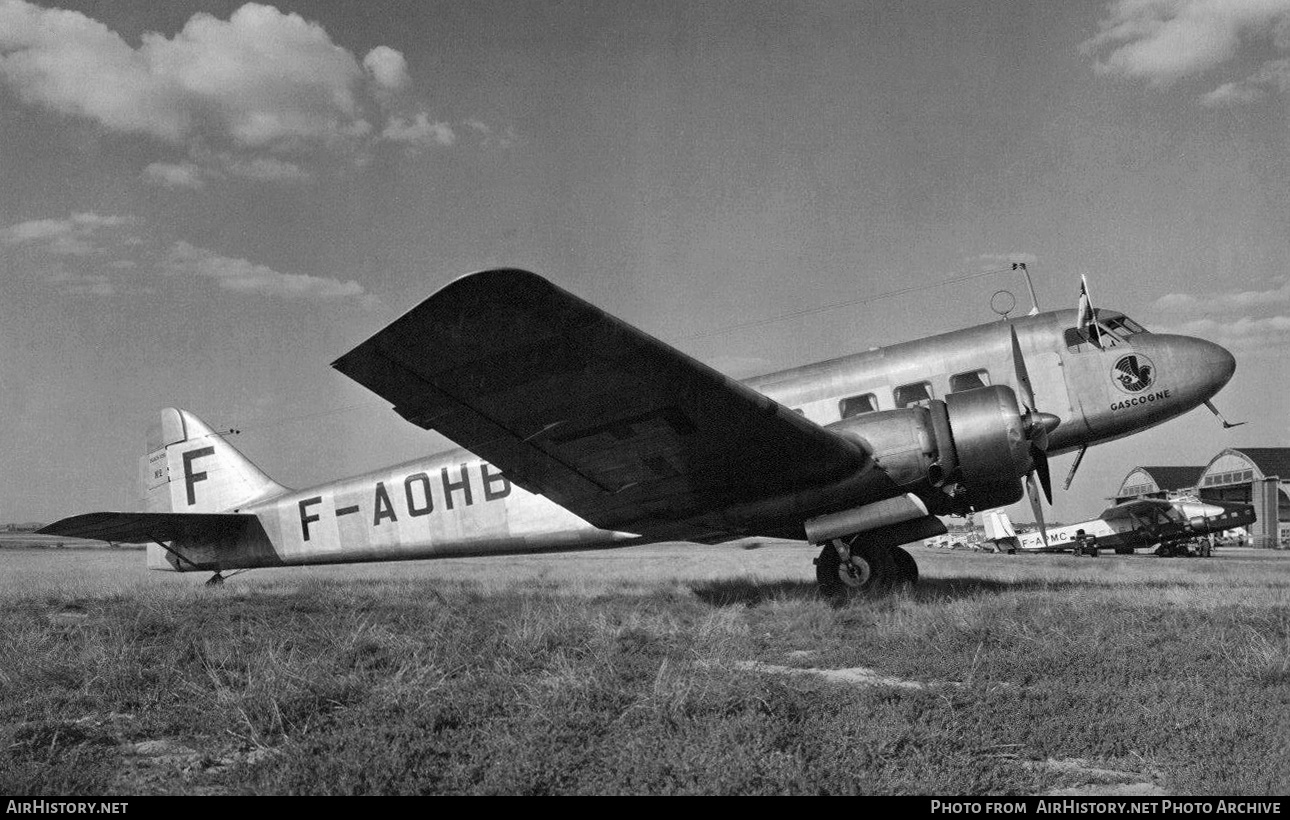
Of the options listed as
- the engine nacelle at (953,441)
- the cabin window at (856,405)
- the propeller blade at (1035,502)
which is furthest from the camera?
the cabin window at (856,405)

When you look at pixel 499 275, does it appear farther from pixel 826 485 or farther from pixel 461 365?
pixel 826 485

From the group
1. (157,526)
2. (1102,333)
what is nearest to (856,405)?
(1102,333)

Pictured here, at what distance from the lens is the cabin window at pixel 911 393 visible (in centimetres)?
1037

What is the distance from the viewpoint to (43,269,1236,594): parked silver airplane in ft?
22.2

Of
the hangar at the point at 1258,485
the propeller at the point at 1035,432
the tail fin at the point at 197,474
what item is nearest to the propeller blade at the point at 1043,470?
the propeller at the point at 1035,432

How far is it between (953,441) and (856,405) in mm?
2001

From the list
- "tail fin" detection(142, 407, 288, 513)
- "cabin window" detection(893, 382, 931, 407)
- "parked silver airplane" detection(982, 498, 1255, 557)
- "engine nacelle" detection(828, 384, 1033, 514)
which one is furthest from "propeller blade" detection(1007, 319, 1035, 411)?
"parked silver airplane" detection(982, 498, 1255, 557)

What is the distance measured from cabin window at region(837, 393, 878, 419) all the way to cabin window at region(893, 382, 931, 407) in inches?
11.7

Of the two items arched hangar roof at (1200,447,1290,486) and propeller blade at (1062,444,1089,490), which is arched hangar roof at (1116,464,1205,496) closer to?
arched hangar roof at (1200,447,1290,486)

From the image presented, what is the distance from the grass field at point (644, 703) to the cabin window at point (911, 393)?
10.6ft

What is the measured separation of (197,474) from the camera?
14.0 meters

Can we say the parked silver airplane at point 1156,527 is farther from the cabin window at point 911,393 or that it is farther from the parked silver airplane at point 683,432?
the cabin window at point 911,393

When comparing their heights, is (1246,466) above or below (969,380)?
below

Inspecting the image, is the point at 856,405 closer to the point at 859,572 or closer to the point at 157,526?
the point at 859,572
